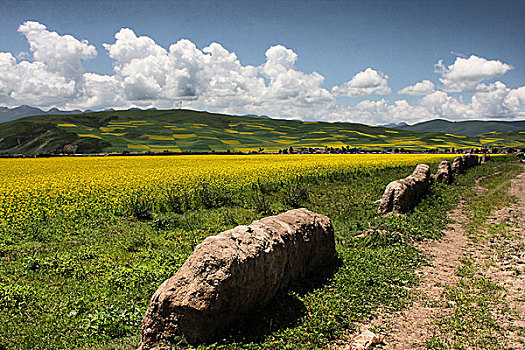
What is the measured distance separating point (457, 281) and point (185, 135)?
98640mm

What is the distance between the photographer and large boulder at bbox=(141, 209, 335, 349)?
5.36 m

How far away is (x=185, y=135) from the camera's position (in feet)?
334

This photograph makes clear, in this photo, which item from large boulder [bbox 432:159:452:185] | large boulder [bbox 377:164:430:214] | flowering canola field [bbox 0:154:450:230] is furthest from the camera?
large boulder [bbox 432:159:452:185]

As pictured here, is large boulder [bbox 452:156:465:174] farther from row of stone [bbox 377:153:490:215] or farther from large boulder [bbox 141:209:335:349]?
large boulder [bbox 141:209:335:349]

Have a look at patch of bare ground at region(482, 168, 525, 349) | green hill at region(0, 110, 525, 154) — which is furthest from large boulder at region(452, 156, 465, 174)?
green hill at region(0, 110, 525, 154)

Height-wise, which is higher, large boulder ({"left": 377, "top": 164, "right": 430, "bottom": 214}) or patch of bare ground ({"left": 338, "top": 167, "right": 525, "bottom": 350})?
large boulder ({"left": 377, "top": 164, "right": 430, "bottom": 214})

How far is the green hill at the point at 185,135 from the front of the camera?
81.3 meters

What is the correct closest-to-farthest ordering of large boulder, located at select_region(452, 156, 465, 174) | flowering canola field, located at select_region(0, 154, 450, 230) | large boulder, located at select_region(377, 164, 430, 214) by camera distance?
flowering canola field, located at select_region(0, 154, 450, 230)
large boulder, located at select_region(377, 164, 430, 214)
large boulder, located at select_region(452, 156, 465, 174)

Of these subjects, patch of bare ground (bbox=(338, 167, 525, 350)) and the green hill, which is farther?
the green hill

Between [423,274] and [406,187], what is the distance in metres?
7.10

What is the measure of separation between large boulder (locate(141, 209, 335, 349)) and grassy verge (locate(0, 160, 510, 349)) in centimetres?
36

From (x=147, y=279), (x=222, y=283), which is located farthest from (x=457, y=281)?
(x=147, y=279)

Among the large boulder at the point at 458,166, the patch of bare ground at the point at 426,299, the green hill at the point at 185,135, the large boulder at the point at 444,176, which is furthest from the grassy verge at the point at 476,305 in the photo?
the green hill at the point at 185,135

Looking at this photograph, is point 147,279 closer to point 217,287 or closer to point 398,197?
point 217,287
